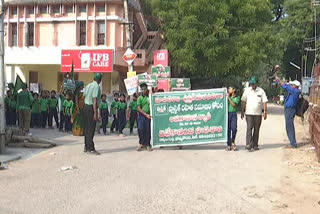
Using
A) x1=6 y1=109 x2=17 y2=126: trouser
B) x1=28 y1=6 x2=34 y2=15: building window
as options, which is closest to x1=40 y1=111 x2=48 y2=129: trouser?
x1=6 y1=109 x2=17 y2=126: trouser

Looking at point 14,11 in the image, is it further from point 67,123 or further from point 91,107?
point 91,107

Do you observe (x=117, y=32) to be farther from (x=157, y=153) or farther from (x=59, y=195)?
(x=59, y=195)

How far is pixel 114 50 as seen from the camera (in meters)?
28.3

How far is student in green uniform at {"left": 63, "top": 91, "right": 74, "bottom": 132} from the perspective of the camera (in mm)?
15047

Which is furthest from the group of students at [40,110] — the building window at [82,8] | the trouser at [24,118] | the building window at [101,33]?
the building window at [82,8]

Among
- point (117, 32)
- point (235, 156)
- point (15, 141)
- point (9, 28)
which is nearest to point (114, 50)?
point (117, 32)

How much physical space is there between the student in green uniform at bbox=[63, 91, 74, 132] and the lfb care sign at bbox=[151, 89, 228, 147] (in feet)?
17.0

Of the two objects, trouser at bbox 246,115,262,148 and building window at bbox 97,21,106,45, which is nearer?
trouser at bbox 246,115,262,148

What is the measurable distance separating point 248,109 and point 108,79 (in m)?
21.3

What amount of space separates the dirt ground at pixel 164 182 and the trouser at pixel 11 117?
6321mm

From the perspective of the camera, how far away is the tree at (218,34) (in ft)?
92.2

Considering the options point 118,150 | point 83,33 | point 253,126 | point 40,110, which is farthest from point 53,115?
point 83,33

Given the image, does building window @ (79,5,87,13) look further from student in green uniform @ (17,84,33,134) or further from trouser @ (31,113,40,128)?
student in green uniform @ (17,84,33,134)

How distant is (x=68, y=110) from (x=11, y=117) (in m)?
2.91
